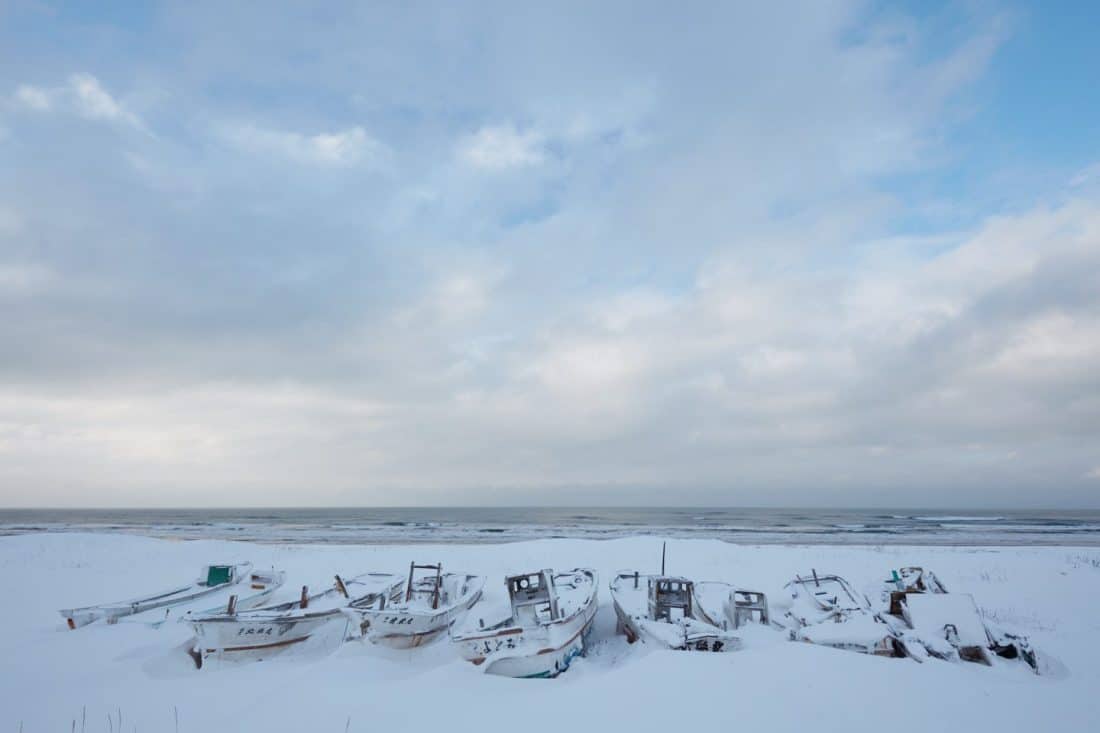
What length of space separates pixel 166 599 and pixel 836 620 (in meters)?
16.8

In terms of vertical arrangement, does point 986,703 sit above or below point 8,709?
above

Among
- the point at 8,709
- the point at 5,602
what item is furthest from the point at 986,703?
the point at 5,602

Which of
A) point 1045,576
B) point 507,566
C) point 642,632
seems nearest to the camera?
point 642,632

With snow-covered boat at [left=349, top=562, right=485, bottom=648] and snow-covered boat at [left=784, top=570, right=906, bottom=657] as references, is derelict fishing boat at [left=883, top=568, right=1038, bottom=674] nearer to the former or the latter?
snow-covered boat at [left=784, top=570, right=906, bottom=657]

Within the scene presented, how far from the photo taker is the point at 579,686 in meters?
8.09

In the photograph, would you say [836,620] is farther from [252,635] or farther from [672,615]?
[252,635]

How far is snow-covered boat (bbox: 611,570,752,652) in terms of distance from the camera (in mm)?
10117

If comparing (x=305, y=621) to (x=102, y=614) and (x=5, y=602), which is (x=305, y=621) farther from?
(x=5, y=602)

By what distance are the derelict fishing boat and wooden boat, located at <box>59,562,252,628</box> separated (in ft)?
56.2

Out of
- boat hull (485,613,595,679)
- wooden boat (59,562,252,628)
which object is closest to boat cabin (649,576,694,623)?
Answer: boat hull (485,613,595,679)

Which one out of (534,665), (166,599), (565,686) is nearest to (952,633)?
(565,686)

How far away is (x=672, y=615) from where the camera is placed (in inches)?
561

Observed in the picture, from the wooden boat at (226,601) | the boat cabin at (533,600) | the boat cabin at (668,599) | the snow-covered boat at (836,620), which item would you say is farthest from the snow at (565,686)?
the boat cabin at (533,600)

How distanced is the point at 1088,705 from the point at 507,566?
18.5m
